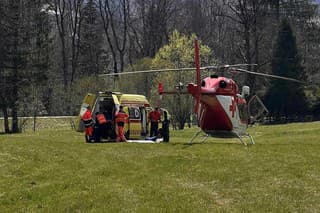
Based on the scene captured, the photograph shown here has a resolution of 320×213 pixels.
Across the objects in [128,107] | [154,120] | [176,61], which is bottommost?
[154,120]

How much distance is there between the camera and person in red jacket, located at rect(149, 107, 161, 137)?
24188 mm

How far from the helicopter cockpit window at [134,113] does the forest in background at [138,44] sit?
17.6 meters

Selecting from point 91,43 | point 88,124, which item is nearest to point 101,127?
point 88,124

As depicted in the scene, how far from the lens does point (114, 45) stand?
218 ft

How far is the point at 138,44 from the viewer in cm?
6353

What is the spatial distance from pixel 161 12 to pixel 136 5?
353cm

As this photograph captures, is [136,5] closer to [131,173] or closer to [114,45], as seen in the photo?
[114,45]

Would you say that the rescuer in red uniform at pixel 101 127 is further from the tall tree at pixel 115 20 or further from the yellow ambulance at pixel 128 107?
the tall tree at pixel 115 20

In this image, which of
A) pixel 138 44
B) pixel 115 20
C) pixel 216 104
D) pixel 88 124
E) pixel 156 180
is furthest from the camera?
pixel 115 20

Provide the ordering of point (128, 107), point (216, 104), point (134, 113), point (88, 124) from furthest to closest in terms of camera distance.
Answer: point (134, 113) → point (128, 107) → point (88, 124) → point (216, 104)

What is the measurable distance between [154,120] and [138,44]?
40.2m

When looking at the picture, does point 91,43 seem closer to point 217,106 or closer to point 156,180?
point 217,106

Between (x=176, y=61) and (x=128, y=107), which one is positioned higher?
(x=176, y=61)

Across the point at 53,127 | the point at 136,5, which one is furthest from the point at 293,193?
the point at 136,5
